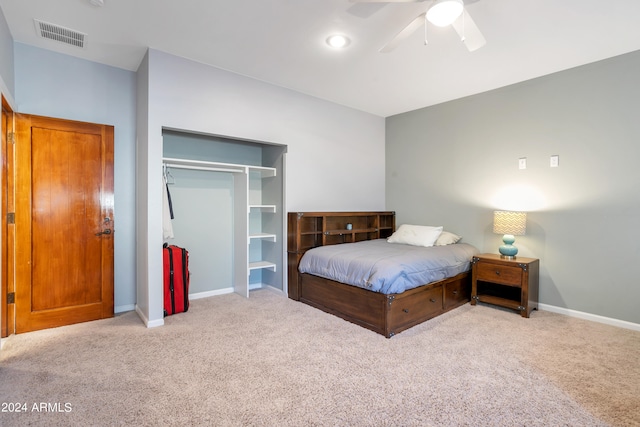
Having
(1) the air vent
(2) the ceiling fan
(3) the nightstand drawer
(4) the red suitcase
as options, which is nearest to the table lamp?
(3) the nightstand drawer

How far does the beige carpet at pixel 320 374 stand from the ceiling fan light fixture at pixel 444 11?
2424mm

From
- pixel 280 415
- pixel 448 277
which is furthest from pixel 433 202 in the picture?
pixel 280 415

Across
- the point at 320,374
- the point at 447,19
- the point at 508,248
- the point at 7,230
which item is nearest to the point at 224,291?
the point at 7,230

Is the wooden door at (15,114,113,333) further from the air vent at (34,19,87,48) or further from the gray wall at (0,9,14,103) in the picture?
the air vent at (34,19,87,48)

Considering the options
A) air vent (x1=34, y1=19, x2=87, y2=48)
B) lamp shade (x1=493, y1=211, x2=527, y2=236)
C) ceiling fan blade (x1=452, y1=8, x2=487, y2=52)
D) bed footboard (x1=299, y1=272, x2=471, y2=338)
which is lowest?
bed footboard (x1=299, y1=272, x2=471, y2=338)

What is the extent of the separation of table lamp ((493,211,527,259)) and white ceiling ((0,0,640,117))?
5.33 feet

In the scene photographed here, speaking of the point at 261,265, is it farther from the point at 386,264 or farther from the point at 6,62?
the point at 6,62

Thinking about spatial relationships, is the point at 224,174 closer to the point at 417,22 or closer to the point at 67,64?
the point at 67,64

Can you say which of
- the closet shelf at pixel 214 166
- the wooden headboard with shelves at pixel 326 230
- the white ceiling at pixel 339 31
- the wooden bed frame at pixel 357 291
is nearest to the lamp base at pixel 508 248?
the wooden bed frame at pixel 357 291

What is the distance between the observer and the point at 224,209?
421 cm

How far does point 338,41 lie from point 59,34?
2.53 meters

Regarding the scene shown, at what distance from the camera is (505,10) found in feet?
7.84

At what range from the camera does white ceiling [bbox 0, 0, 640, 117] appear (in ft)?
7.84

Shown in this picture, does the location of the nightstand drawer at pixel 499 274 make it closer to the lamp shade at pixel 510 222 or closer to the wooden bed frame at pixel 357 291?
the wooden bed frame at pixel 357 291
